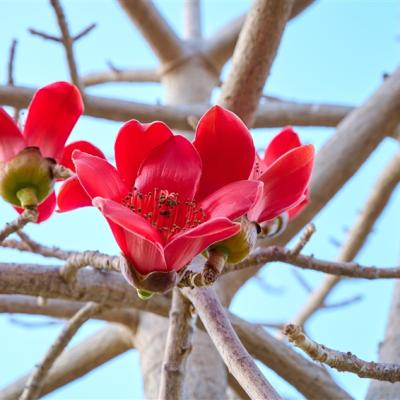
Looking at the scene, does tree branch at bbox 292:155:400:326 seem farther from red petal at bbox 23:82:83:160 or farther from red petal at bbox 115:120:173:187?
red petal at bbox 115:120:173:187

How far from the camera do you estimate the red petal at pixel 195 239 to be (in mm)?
569

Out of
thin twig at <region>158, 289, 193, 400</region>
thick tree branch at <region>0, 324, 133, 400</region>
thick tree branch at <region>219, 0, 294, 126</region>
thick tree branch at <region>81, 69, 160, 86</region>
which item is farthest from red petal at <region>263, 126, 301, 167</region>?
thick tree branch at <region>81, 69, 160, 86</region>

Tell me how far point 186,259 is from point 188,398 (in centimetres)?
79

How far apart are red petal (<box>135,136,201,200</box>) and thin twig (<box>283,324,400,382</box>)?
0.17m

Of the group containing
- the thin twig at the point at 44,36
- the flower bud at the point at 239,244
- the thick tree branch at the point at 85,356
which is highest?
the thin twig at the point at 44,36

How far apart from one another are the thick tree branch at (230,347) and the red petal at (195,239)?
100mm

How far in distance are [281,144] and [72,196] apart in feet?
1.07

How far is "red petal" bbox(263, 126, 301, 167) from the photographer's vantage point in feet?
2.92

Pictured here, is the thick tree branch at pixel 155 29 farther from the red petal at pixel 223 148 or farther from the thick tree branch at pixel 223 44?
the red petal at pixel 223 148

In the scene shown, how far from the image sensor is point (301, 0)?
192cm

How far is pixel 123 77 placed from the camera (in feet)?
9.86

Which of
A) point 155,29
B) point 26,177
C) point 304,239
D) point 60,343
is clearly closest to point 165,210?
point 26,177

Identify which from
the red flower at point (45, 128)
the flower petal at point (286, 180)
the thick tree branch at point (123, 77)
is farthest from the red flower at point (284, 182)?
the thick tree branch at point (123, 77)

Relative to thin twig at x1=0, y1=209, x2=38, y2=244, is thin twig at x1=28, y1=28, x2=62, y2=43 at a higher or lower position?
higher
